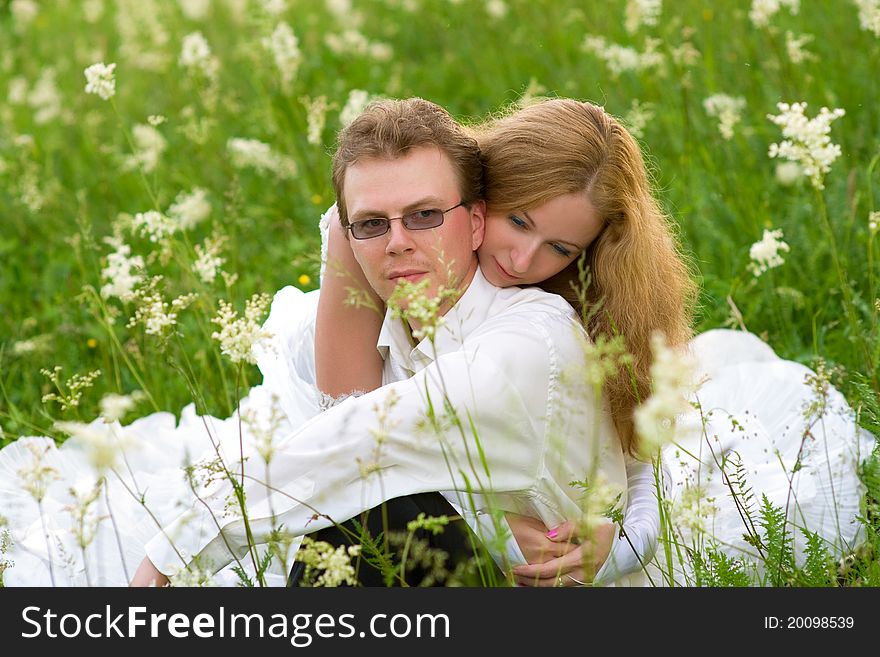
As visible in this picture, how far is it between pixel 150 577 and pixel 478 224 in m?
1.18

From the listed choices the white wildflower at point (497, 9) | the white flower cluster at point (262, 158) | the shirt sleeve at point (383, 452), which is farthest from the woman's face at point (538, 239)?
the white wildflower at point (497, 9)

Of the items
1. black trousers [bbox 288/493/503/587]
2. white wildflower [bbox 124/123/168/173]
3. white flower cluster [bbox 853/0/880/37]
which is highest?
white wildflower [bbox 124/123/168/173]

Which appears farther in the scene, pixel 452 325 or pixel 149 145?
pixel 149 145

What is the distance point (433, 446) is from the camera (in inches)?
96.2

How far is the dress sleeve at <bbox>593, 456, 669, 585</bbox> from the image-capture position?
264 cm

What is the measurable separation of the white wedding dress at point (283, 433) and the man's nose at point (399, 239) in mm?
634

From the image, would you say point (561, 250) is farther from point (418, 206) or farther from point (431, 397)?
A: point (431, 397)

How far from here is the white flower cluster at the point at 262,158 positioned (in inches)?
203

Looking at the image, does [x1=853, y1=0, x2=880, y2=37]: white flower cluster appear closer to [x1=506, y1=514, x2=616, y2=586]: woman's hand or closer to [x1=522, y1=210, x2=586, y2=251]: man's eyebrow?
[x1=522, y1=210, x2=586, y2=251]: man's eyebrow

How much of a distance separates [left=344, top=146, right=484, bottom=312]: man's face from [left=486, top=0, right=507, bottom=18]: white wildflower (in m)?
4.00

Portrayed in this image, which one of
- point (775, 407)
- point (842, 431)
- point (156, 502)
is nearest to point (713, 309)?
point (775, 407)
